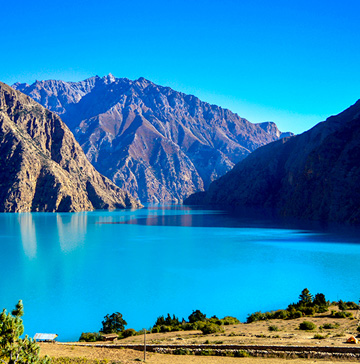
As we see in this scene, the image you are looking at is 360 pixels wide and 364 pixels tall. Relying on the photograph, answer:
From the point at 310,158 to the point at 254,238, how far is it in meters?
83.1

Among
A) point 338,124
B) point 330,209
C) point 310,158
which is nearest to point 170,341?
point 330,209

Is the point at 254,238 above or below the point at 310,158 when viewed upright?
below

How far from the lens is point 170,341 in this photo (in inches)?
1113

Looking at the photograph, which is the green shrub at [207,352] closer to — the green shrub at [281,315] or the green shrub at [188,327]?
the green shrub at [188,327]

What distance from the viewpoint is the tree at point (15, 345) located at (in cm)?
1684

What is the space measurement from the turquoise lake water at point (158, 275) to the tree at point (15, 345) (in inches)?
667

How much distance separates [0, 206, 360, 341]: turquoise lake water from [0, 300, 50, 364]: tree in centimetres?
1694

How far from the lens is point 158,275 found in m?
56.1

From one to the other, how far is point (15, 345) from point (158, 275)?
39.8 metres

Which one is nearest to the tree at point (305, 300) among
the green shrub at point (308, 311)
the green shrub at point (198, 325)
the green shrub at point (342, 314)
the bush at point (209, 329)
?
the green shrub at point (308, 311)

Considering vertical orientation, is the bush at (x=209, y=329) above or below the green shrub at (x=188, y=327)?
above

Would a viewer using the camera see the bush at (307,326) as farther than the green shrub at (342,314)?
No

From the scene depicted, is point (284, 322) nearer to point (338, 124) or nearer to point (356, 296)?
point (356, 296)

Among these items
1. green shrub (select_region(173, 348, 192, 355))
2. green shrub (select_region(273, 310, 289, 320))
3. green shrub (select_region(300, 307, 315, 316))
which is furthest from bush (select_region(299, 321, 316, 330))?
green shrub (select_region(173, 348, 192, 355))
